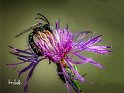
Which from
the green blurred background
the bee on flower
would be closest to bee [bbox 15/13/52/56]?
the bee on flower

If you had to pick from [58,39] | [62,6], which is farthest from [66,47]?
[62,6]

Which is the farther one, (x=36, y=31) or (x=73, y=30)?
(x=73, y=30)

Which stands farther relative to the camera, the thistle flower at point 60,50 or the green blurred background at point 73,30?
the green blurred background at point 73,30

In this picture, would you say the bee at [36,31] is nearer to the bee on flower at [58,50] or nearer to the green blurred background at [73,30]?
the bee on flower at [58,50]

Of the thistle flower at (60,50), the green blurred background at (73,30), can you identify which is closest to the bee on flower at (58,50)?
the thistle flower at (60,50)

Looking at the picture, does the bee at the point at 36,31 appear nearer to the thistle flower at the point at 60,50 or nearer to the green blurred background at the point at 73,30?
the thistle flower at the point at 60,50

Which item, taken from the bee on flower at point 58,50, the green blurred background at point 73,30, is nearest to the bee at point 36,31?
the bee on flower at point 58,50

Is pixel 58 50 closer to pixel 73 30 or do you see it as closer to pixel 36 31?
pixel 36 31

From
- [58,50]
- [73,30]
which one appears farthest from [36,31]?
[73,30]

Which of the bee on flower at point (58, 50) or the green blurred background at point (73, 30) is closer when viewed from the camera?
the bee on flower at point (58, 50)
